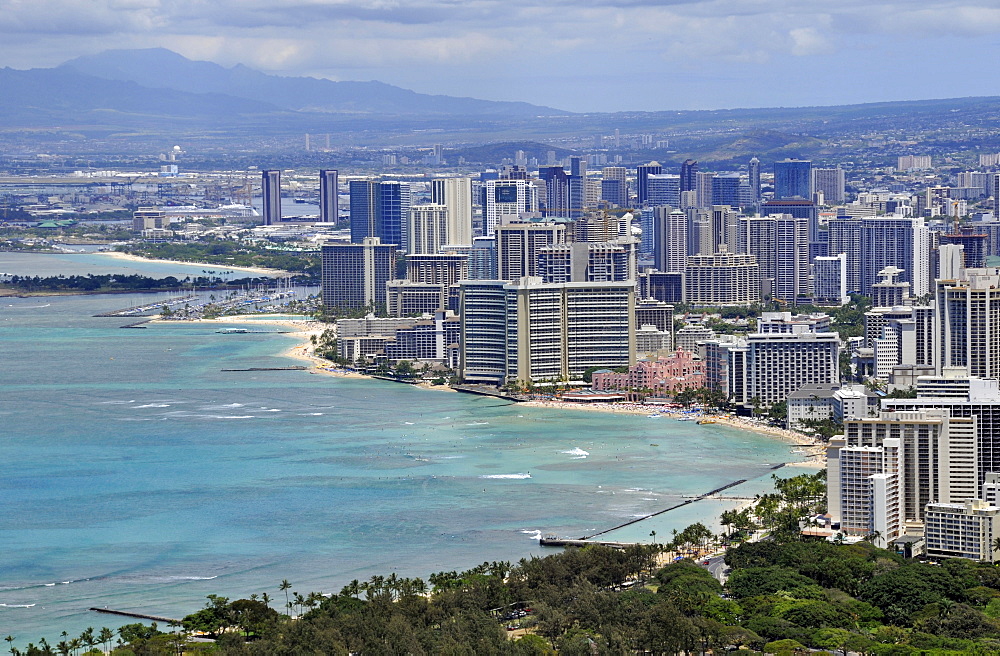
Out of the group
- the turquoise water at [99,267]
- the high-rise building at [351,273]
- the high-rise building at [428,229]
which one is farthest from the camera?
the turquoise water at [99,267]

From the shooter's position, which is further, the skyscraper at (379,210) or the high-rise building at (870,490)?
the skyscraper at (379,210)

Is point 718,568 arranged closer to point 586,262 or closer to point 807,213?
point 586,262

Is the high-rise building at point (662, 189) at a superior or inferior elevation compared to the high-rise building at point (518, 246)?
superior

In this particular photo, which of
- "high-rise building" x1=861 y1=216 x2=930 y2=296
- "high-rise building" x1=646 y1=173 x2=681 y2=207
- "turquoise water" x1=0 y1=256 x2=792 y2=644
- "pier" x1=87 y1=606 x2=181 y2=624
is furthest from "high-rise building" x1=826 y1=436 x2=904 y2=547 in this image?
"high-rise building" x1=646 y1=173 x2=681 y2=207

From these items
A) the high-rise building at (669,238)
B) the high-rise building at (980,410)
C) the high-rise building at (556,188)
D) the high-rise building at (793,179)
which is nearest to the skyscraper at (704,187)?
the high-rise building at (793,179)

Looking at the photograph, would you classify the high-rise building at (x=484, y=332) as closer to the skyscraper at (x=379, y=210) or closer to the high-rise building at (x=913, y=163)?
the skyscraper at (x=379, y=210)

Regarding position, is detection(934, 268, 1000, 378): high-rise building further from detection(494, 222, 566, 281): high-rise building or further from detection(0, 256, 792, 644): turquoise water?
detection(494, 222, 566, 281): high-rise building
